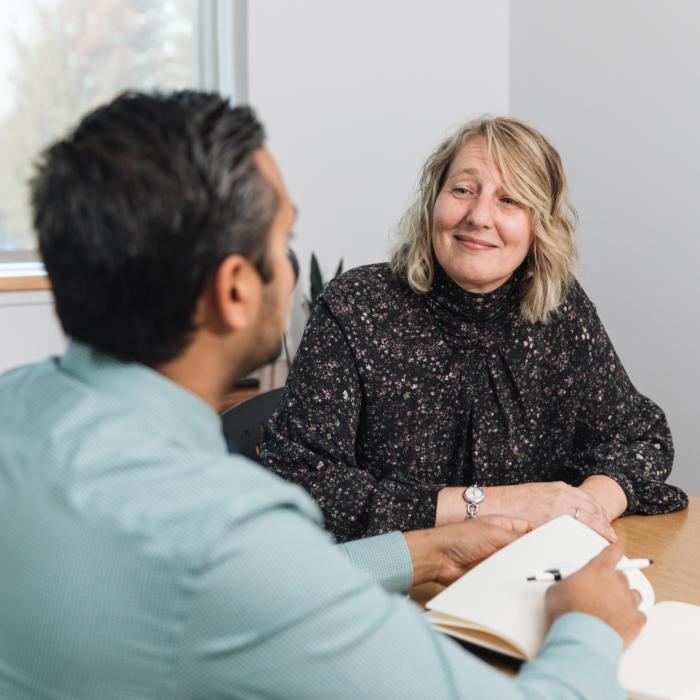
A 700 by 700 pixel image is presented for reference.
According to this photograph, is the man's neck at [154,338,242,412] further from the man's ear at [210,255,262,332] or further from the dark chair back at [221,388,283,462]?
the dark chair back at [221,388,283,462]

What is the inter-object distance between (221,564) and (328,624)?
0.10 metres

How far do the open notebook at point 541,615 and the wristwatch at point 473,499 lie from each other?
0.88 ft

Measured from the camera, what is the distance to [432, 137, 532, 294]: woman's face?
6.00 ft

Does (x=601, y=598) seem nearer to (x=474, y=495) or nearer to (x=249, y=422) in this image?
(x=474, y=495)

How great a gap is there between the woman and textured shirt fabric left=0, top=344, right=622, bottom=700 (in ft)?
3.18

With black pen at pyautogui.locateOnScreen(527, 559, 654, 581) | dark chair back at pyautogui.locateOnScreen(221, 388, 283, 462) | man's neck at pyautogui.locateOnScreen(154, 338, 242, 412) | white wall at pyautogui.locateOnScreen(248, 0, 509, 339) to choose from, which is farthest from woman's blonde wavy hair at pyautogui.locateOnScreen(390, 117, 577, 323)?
white wall at pyautogui.locateOnScreen(248, 0, 509, 339)

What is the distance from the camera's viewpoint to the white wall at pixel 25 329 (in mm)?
3236

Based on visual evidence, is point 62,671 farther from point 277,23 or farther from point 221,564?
point 277,23

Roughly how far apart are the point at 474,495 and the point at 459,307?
0.45 m

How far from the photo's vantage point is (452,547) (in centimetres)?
128

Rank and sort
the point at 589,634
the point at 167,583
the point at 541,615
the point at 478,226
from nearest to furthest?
1. the point at 167,583
2. the point at 589,634
3. the point at 541,615
4. the point at 478,226

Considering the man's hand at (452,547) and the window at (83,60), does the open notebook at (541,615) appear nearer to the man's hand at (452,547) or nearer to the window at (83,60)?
the man's hand at (452,547)

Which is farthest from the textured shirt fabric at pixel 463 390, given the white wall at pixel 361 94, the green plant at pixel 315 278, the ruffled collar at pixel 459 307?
the white wall at pixel 361 94

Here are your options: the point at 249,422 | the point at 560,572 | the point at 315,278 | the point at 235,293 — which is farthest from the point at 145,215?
the point at 315,278
